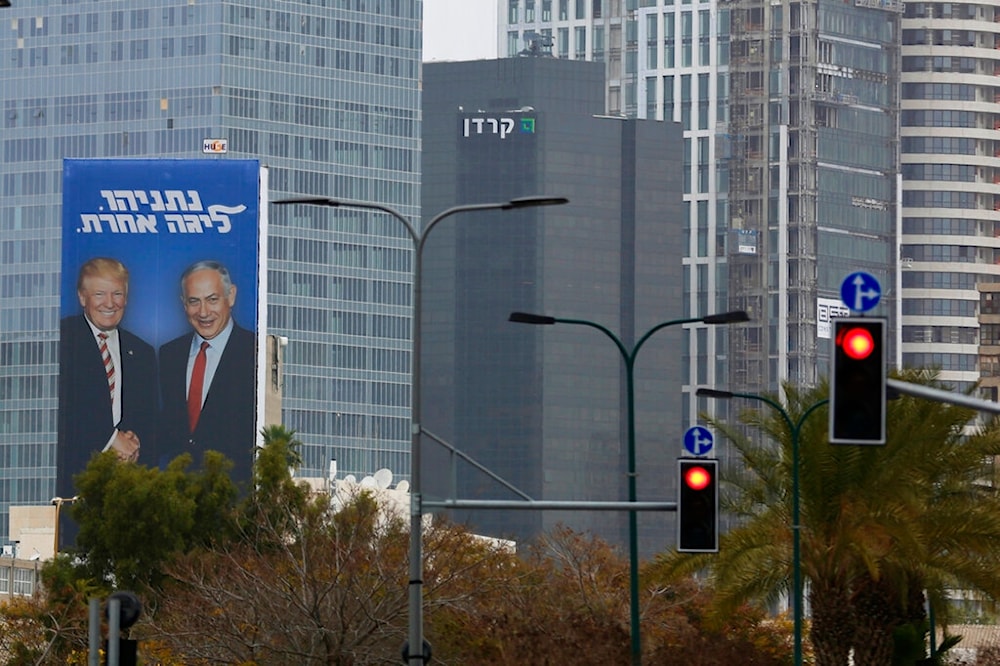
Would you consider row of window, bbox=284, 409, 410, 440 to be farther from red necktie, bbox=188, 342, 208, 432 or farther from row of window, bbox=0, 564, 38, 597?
row of window, bbox=0, 564, 38, 597

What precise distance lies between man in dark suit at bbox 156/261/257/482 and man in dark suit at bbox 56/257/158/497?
52.7 inches

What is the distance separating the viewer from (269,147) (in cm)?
17625

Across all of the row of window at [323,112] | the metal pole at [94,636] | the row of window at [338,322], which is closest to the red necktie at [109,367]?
the row of window at [338,322]

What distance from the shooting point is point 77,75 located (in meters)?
176

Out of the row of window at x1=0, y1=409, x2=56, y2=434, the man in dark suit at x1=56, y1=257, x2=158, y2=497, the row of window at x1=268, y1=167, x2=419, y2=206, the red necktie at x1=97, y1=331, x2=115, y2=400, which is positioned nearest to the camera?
the man in dark suit at x1=56, y1=257, x2=158, y2=497

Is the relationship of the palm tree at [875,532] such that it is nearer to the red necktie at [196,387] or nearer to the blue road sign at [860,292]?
the blue road sign at [860,292]

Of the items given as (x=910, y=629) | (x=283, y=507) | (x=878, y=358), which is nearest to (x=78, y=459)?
(x=283, y=507)

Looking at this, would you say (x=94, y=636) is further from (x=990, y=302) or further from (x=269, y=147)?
(x=990, y=302)

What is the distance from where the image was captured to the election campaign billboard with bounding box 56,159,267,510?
140625mm

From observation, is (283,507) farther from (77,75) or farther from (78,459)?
(77,75)

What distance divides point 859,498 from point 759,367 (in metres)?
152

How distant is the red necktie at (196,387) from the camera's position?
5625 inches

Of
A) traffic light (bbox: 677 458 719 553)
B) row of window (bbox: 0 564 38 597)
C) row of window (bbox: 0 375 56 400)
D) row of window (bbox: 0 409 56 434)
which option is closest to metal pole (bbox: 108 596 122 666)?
traffic light (bbox: 677 458 719 553)

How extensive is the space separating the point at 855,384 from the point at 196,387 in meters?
124
